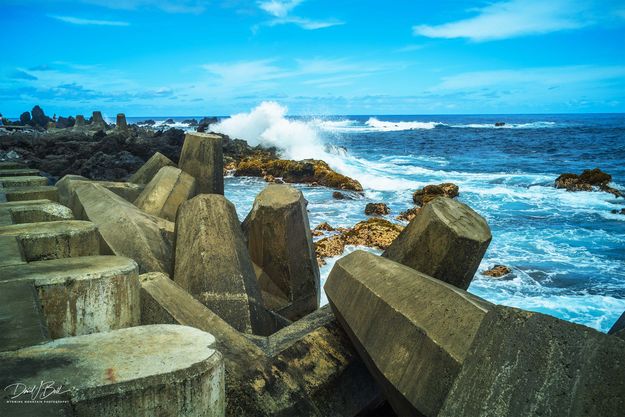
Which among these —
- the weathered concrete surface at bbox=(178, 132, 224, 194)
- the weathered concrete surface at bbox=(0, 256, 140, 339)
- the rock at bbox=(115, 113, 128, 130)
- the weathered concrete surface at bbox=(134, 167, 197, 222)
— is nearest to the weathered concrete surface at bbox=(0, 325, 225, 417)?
the weathered concrete surface at bbox=(0, 256, 140, 339)

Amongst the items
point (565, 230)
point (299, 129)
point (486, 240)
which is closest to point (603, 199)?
point (565, 230)

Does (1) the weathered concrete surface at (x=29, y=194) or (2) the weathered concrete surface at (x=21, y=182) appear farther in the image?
(2) the weathered concrete surface at (x=21, y=182)

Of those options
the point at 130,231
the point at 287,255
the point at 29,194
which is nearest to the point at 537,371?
the point at 287,255

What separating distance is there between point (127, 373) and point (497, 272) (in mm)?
5929

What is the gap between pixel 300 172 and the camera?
15047mm

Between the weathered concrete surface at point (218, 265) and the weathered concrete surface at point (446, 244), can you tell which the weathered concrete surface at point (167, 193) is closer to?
the weathered concrete surface at point (218, 265)

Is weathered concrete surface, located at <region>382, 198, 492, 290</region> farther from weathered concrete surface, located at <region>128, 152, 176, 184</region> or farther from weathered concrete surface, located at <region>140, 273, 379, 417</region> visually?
weathered concrete surface, located at <region>128, 152, 176, 184</region>

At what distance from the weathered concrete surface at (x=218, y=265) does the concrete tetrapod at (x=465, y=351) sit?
2.16 ft

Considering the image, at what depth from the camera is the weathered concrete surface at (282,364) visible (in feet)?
6.99

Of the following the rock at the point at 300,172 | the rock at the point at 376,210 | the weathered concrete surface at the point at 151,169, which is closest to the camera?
the weathered concrete surface at the point at 151,169

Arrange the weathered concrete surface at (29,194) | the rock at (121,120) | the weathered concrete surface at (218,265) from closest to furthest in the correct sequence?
1. the weathered concrete surface at (218,265)
2. the weathered concrete surface at (29,194)
3. the rock at (121,120)

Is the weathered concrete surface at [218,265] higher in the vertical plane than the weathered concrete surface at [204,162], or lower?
lower

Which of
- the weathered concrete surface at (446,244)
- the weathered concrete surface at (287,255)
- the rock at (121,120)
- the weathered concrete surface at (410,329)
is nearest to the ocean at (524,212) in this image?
the weathered concrete surface at (287,255)

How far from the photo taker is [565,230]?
9.28m
